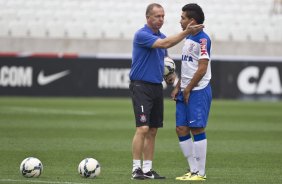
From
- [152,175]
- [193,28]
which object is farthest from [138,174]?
[193,28]

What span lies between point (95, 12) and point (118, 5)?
1.07 meters

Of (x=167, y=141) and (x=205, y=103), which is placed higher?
(x=205, y=103)

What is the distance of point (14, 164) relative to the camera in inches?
426

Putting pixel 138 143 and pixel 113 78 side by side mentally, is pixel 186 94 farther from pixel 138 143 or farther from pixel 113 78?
pixel 113 78

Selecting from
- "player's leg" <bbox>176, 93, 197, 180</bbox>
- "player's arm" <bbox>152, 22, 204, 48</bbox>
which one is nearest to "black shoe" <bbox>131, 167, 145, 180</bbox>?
"player's leg" <bbox>176, 93, 197, 180</bbox>

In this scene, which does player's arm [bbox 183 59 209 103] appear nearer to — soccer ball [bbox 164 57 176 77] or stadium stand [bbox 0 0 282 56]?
soccer ball [bbox 164 57 176 77]

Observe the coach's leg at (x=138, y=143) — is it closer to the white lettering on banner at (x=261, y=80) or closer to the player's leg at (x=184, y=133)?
the player's leg at (x=184, y=133)

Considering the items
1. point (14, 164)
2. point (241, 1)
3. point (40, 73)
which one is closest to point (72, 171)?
point (14, 164)

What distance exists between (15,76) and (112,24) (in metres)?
5.08

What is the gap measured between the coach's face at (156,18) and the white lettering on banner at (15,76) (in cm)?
1813

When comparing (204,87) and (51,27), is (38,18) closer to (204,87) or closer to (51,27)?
(51,27)

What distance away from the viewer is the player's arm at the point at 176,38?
359 inches

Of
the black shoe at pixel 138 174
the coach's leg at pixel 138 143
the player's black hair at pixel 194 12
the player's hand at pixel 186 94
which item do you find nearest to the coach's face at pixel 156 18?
the player's black hair at pixel 194 12

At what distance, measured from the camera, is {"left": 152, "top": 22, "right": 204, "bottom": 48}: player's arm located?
911 centimetres
